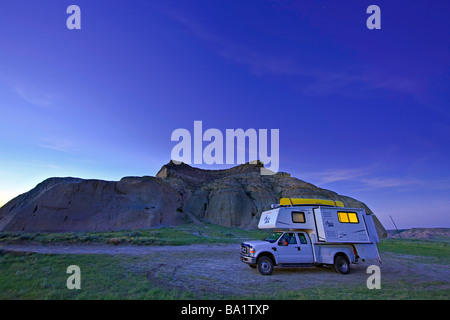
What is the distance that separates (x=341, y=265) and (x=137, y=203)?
156 ft

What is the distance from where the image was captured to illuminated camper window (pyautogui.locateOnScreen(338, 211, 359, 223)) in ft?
40.1

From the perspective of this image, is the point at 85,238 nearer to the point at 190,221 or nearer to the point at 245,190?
the point at 190,221

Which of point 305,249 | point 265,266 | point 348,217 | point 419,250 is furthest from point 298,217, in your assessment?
point 419,250

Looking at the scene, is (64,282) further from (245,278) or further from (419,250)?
(419,250)

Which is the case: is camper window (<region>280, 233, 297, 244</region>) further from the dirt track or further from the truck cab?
the dirt track

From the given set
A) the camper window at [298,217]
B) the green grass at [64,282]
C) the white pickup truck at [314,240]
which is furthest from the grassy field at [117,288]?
the camper window at [298,217]

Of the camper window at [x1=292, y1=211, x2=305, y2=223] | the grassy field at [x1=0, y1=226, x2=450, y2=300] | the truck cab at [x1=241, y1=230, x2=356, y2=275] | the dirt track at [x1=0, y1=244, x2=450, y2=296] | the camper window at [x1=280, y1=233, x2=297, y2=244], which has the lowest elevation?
the dirt track at [x1=0, y1=244, x2=450, y2=296]

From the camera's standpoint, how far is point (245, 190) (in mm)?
74562

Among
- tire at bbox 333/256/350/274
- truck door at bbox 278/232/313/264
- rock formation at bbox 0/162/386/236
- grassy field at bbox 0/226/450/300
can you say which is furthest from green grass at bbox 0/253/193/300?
rock formation at bbox 0/162/386/236

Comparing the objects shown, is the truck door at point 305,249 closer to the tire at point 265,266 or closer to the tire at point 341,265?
the tire at point 341,265

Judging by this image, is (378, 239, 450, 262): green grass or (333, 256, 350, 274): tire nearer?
(333, 256, 350, 274): tire

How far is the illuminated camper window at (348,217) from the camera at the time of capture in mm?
12227
